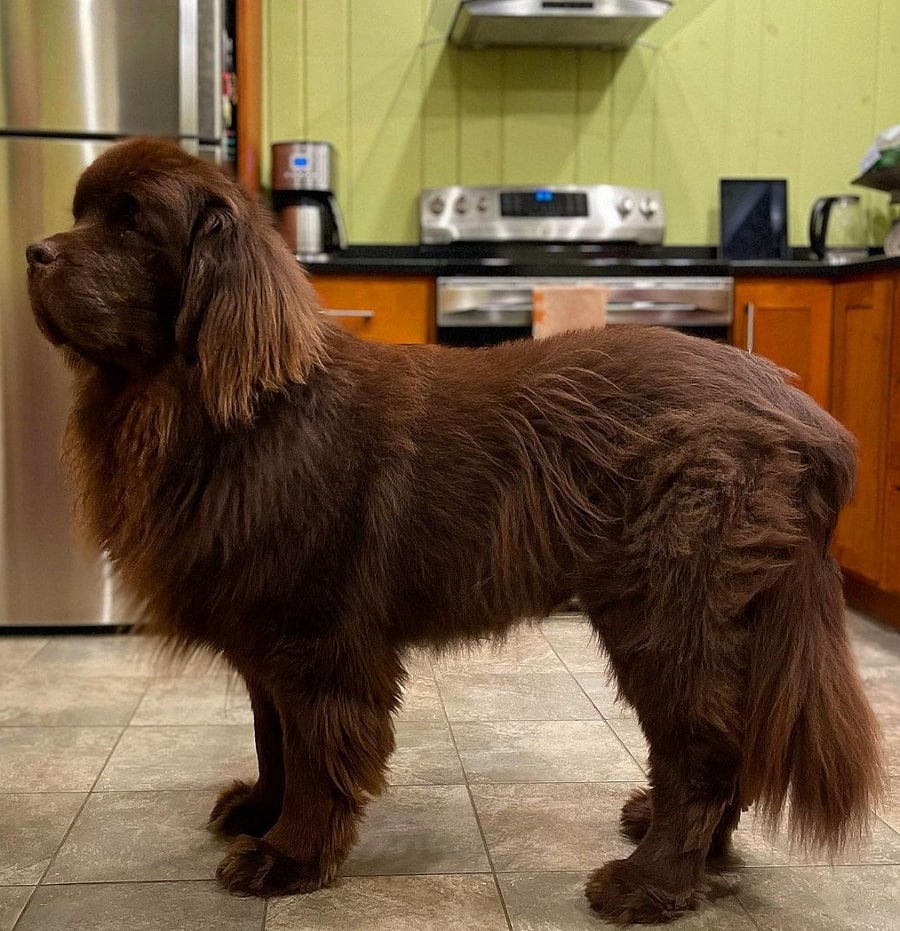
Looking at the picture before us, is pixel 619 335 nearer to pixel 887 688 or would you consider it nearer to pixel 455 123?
pixel 887 688

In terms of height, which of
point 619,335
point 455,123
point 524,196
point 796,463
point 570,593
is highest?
point 455,123

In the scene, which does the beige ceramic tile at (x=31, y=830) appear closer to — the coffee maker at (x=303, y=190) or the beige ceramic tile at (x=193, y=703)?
the beige ceramic tile at (x=193, y=703)

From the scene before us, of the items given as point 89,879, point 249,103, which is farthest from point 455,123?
point 89,879

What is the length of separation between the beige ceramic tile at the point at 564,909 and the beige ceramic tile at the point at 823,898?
0.13 feet

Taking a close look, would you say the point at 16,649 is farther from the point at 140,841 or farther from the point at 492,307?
the point at 492,307

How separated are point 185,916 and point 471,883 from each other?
0.44 meters

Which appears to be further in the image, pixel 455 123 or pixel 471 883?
pixel 455 123

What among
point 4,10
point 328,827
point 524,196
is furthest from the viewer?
point 524,196

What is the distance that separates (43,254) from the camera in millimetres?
1321

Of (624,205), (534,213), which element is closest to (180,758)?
(534,213)

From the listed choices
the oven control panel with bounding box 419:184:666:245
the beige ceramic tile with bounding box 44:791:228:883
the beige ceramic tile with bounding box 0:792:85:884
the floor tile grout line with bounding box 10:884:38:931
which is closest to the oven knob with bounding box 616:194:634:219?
the oven control panel with bounding box 419:184:666:245

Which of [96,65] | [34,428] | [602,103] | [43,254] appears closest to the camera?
[43,254]

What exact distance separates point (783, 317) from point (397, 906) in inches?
99.7

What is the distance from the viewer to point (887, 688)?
246cm
